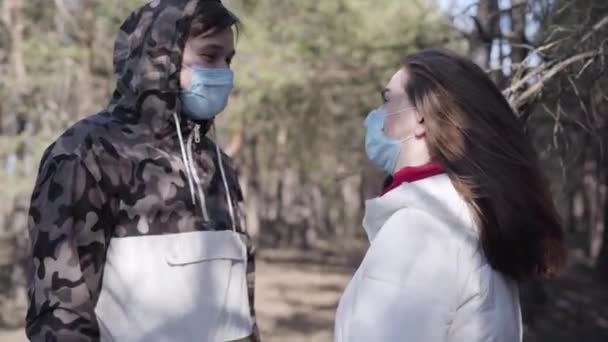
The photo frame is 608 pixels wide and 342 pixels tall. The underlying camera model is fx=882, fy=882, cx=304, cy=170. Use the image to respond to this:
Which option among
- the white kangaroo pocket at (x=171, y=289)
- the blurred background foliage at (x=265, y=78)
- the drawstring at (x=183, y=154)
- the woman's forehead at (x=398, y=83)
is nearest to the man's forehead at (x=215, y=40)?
the drawstring at (x=183, y=154)

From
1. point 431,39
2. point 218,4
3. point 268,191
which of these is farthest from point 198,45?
point 268,191

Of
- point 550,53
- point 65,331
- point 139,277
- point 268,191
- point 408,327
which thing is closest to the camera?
point 408,327

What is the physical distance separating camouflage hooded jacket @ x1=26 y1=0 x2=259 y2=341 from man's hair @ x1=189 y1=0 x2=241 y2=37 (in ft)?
0.12

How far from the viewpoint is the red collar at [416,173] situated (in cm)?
197

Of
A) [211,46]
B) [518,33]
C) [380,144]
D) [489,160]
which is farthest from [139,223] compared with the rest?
[518,33]

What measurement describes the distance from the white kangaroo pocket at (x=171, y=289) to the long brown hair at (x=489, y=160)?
2.61 feet

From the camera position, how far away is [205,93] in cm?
261

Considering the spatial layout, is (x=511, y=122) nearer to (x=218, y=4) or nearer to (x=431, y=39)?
(x=218, y=4)

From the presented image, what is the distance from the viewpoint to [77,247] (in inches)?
88.0

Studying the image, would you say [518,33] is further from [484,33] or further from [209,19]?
[209,19]

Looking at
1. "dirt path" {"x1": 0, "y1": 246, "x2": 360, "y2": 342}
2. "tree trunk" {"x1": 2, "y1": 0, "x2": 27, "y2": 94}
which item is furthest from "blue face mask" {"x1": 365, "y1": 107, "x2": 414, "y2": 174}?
"tree trunk" {"x1": 2, "y1": 0, "x2": 27, "y2": 94}

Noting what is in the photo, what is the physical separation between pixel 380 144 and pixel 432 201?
1.10 feet

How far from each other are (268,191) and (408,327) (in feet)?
140

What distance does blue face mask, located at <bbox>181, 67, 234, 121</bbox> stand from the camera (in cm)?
260
